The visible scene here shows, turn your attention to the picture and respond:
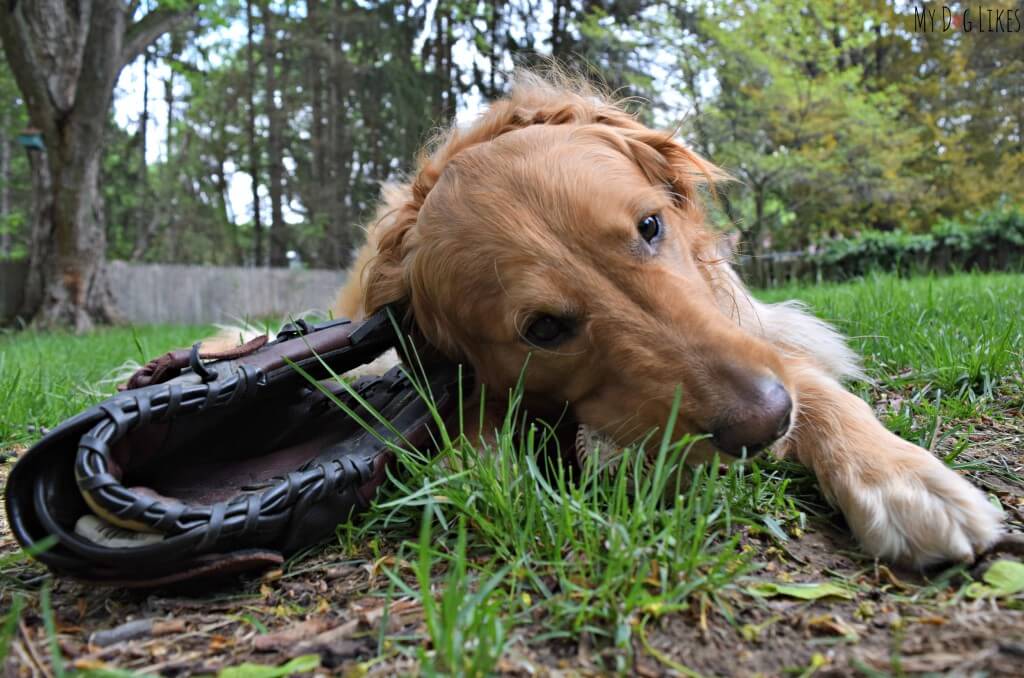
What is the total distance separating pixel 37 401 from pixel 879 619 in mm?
3885

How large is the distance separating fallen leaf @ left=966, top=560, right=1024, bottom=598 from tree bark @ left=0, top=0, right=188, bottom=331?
13190 mm

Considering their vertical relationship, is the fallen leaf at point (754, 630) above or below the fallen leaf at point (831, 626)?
below

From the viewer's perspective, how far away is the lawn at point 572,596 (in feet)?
4.03

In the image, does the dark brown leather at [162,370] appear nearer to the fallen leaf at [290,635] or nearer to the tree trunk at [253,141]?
the fallen leaf at [290,635]

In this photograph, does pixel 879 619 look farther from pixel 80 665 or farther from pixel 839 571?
pixel 80 665

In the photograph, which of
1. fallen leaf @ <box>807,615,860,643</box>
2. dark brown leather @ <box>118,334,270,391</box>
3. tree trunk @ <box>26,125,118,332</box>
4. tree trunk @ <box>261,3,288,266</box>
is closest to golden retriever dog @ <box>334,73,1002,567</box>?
fallen leaf @ <box>807,615,860,643</box>

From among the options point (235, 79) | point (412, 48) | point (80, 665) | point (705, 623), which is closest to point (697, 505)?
Answer: point (705, 623)

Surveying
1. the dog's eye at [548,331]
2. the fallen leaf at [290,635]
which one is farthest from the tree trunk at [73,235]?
the fallen leaf at [290,635]

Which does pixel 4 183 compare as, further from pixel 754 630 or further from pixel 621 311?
pixel 754 630

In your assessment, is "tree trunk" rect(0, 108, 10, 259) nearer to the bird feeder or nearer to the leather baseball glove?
the bird feeder

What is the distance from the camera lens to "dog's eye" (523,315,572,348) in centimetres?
216

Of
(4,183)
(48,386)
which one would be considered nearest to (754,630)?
(48,386)

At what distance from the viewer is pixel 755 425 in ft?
5.61

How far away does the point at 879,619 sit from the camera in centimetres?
134
